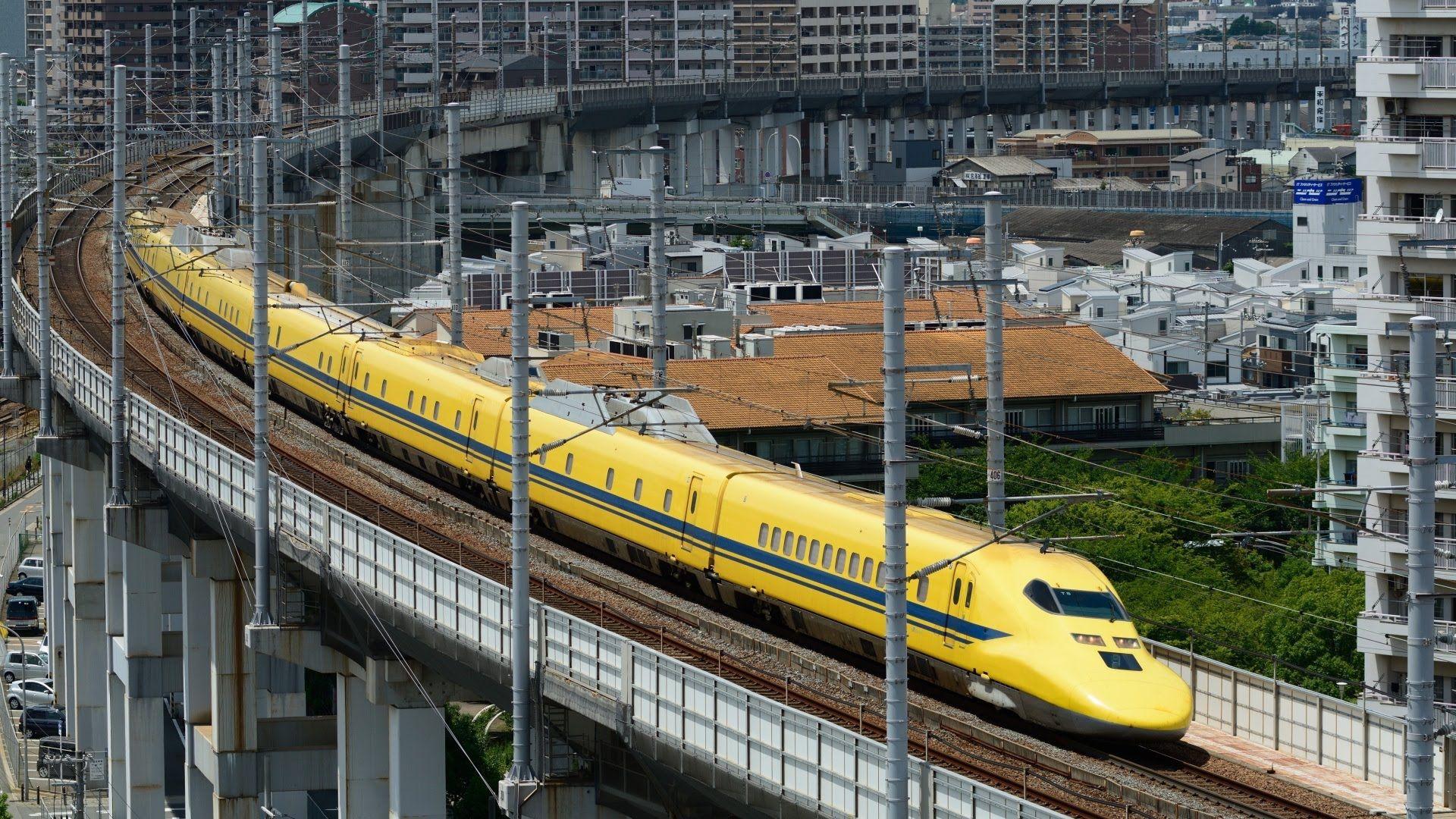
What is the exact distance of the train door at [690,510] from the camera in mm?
36656

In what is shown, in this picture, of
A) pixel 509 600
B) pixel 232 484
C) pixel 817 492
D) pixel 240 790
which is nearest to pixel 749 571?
pixel 817 492

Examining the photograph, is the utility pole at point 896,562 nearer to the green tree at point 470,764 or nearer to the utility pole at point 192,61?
the green tree at point 470,764

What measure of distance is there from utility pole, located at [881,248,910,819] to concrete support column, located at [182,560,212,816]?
32.2 meters

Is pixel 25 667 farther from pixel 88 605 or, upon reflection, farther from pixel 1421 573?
pixel 1421 573

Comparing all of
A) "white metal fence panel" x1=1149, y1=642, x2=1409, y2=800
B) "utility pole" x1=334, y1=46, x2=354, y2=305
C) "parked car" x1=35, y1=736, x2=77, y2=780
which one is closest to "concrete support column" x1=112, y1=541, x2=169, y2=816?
"parked car" x1=35, y1=736, x2=77, y2=780

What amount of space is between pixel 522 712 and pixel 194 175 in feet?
239

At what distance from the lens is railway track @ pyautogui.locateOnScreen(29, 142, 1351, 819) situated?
2555 cm

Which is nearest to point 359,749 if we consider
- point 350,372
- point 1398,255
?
point 350,372

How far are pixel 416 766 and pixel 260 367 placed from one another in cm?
648

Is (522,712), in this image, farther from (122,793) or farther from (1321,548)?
(1321,548)

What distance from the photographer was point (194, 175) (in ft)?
321

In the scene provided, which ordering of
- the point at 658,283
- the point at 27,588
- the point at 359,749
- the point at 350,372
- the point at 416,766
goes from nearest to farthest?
the point at 416,766
the point at 359,749
the point at 658,283
the point at 350,372
the point at 27,588

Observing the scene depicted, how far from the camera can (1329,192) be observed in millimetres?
134000

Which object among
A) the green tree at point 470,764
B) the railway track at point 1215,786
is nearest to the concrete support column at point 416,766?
the railway track at point 1215,786
